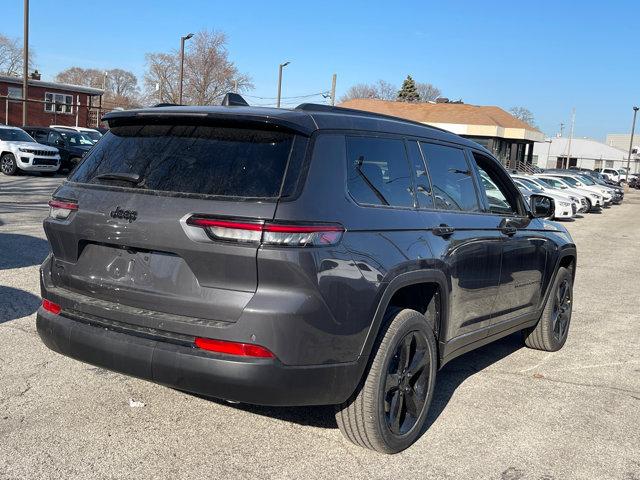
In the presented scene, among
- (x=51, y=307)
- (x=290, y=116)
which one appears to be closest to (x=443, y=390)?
(x=290, y=116)

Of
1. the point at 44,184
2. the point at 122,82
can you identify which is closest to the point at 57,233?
the point at 44,184

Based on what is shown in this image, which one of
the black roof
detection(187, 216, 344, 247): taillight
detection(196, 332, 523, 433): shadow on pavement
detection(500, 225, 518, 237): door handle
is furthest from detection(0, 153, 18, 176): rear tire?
detection(187, 216, 344, 247): taillight

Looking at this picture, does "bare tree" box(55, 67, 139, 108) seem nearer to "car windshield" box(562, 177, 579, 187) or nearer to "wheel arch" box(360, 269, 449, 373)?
"car windshield" box(562, 177, 579, 187)

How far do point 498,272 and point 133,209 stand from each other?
2682 millimetres

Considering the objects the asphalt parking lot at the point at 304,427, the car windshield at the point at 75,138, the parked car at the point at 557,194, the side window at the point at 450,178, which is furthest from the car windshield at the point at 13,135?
the side window at the point at 450,178

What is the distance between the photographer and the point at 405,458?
3.71m

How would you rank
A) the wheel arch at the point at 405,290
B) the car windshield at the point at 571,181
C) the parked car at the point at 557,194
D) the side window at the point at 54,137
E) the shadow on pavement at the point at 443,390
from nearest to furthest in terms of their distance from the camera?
the wheel arch at the point at 405,290
the shadow on pavement at the point at 443,390
the side window at the point at 54,137
the parked car at the point at 557,194
the car windshield at the point at 571,181

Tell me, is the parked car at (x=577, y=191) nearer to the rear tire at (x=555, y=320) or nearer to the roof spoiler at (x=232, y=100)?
the rear tire at (x=555, y=320)

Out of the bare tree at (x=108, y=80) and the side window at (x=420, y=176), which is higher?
the bare tree at (x=108, y=80)

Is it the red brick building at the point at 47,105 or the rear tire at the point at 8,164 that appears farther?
the red brick building at the point at 47,105

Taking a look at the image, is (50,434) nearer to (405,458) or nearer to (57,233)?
(57,233)

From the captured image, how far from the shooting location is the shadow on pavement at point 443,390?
13.6 ft

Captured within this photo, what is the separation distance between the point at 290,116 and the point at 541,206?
3051 millimetres

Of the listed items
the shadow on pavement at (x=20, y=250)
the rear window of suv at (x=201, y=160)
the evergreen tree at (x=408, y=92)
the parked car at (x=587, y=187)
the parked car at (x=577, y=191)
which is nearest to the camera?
the rear window of suv at (x=201, y=160)
